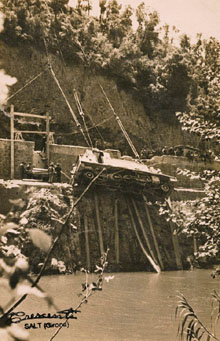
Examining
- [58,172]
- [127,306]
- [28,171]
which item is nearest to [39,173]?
[58,172]

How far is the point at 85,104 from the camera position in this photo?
23906 millimetres

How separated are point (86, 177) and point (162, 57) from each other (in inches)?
476

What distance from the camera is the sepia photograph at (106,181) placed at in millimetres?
3882

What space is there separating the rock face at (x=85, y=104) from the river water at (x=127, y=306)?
1062 cm

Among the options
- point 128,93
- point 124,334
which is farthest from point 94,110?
point 124,334

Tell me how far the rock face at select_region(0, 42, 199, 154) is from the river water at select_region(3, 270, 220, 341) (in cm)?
1062

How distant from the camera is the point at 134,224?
16.2 metres

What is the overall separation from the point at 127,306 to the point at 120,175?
719 cm

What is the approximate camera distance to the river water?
7332 millimetres

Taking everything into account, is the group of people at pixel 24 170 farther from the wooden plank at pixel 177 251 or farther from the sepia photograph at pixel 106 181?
the wooden plank at pixel 177 251

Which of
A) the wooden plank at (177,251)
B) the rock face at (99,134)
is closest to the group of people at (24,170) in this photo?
the rock face at (99,134)

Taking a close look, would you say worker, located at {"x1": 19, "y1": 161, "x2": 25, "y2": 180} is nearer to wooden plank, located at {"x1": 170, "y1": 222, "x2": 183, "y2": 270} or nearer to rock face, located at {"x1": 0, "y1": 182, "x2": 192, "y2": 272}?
rock face, located at {"x1": 0, "y1": 182, "x2": 192, "y2": 272}
